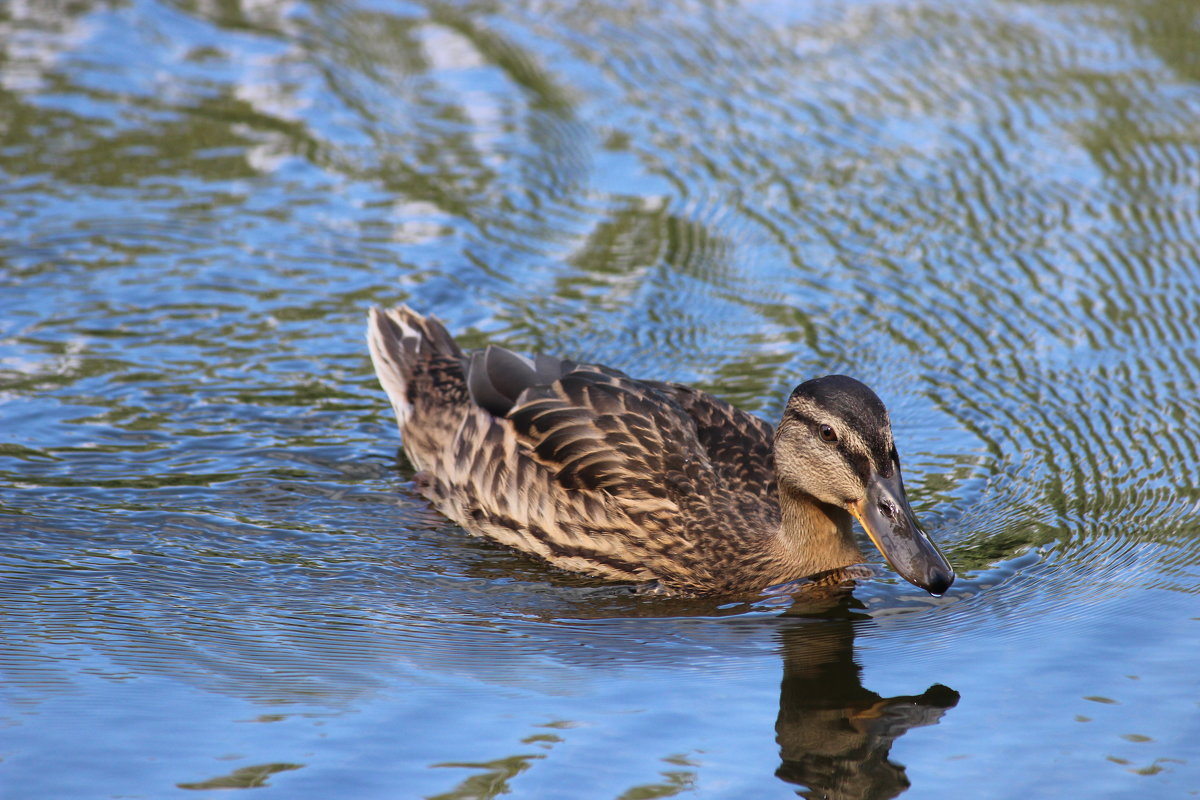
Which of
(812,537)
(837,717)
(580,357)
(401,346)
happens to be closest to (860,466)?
(812,537)

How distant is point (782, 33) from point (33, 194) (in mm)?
6307

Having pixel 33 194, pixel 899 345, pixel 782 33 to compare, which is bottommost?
pixel 33 194

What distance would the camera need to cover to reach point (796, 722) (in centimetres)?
597

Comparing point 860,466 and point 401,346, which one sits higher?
point 860,466

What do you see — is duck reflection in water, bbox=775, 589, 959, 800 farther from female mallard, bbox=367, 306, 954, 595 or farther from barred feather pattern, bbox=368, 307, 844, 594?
barred feather pattern, bbox=368, 307, 844, 594

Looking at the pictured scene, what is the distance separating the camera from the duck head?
6.62 metres

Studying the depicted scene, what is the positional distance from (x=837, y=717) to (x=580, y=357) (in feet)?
12.6

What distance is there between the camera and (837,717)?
600 centimetres

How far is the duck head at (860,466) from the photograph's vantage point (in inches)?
261

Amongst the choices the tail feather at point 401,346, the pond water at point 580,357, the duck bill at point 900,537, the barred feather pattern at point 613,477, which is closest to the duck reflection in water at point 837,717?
the pond water at point 580,357

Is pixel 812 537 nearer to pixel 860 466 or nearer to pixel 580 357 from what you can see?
pixel 860 466

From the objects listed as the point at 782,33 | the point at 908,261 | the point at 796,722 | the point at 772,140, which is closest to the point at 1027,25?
the point at 782,33

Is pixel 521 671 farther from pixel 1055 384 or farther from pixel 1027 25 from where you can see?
pixel 1027 25

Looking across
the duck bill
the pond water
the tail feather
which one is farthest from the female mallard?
the tail feather
